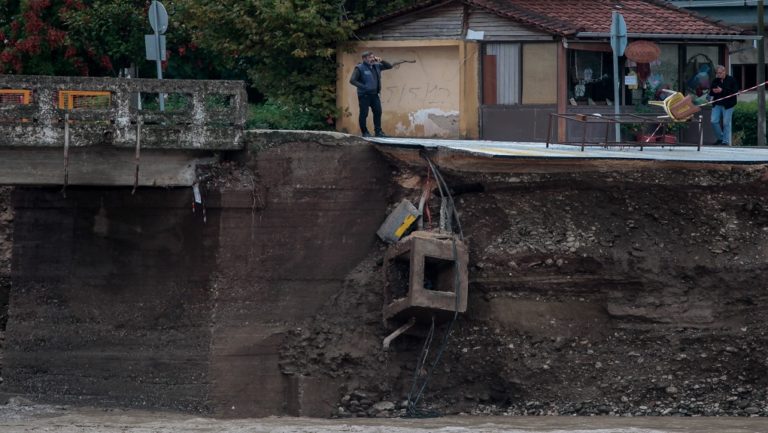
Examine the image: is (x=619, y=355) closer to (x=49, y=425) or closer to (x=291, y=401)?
(x=291, y=401)

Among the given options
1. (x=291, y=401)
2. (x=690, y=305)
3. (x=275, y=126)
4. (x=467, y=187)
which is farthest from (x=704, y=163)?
(x=275, y=126)

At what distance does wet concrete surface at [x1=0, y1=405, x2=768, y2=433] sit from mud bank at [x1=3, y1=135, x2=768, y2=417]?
0.35 meters

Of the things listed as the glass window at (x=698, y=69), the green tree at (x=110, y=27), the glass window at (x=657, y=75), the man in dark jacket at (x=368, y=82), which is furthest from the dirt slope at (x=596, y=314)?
the green tree at (x=110, y=27)

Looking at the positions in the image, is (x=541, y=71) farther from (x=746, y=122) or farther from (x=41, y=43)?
(x=746, y=122)

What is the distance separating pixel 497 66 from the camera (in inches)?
1003

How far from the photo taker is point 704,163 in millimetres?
19797

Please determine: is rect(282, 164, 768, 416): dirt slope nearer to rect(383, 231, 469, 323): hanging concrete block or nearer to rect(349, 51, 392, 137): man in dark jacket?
rect(383, 231, 469, 323): hanging concrete block

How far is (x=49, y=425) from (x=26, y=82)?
421 cm

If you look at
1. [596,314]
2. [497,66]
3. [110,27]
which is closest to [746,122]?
[497,66]

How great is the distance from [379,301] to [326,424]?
1955mm

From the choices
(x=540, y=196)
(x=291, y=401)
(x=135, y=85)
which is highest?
(x=135, y=85)

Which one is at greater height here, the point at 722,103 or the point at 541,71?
the point at 541,71

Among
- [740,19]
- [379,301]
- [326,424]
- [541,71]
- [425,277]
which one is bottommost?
[326,424]

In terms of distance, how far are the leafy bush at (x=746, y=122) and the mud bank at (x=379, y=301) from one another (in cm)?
1323
